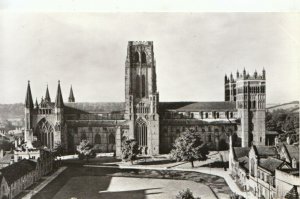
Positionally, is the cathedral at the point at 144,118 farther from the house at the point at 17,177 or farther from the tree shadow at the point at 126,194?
the tree shadow at the point at 126,194

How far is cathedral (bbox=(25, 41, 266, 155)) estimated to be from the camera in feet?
199

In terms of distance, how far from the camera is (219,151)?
206 feet

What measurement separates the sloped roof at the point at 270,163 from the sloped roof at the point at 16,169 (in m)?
24.5

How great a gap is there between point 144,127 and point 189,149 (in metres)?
13.8

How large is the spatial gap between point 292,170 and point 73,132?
4177cm

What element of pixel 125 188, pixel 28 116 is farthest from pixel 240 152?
pixel 28 116

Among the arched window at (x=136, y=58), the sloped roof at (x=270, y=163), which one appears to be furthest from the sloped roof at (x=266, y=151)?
the arched window at (x=136, y=58)

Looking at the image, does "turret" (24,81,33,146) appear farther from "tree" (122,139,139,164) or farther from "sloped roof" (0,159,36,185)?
"sloped roof" (0,159,36,185)

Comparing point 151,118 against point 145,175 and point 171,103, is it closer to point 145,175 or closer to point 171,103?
point 171,103

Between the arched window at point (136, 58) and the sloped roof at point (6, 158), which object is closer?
the sloped roof at point (6, 158)

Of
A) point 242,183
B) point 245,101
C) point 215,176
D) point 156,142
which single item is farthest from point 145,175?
point 245,101

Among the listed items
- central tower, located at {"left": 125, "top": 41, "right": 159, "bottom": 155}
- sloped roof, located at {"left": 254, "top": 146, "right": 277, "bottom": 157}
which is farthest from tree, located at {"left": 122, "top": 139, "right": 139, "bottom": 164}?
sloped roof, located at {"left": 254, "top": 146, "right": 277, "bottom": 157}

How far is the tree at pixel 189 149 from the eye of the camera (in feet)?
164

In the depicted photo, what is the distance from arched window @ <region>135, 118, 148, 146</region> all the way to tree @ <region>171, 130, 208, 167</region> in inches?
450
